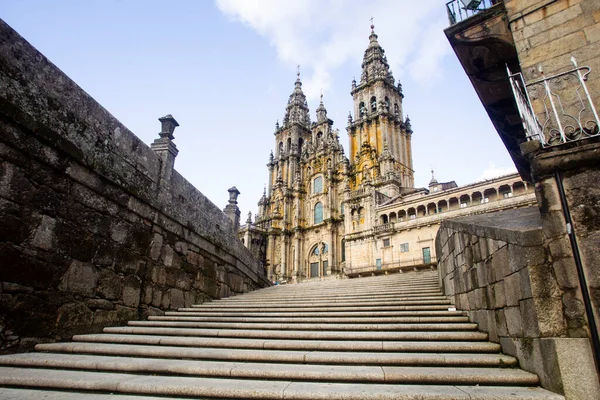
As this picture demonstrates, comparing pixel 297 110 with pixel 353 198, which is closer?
pixel 353 198

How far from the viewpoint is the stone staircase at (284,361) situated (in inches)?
121

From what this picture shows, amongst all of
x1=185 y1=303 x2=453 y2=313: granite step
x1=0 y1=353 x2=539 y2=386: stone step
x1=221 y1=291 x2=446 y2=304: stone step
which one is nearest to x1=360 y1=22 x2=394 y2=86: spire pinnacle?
x1=221 y1=291 x2=446 y2=304: stone step

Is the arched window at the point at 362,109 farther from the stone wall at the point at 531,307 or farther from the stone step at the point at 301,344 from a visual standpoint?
the stone step at the point at 301,344

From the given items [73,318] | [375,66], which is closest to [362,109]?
[375,66]

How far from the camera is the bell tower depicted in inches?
1503

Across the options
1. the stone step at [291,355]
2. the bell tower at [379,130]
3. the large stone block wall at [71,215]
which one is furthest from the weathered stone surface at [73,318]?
the bell tower at [379,130]

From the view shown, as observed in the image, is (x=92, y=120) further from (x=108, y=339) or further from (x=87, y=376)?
(x=87, y=376)

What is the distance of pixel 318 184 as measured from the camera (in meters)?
45.0

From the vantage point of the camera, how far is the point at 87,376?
11.5 feet

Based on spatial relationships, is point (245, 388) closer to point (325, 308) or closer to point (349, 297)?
point (325, 308)

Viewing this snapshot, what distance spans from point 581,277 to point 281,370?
2.92m

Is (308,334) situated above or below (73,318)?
below

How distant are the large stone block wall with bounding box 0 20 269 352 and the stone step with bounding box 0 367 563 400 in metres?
1.14

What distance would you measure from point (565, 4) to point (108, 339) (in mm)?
8171
